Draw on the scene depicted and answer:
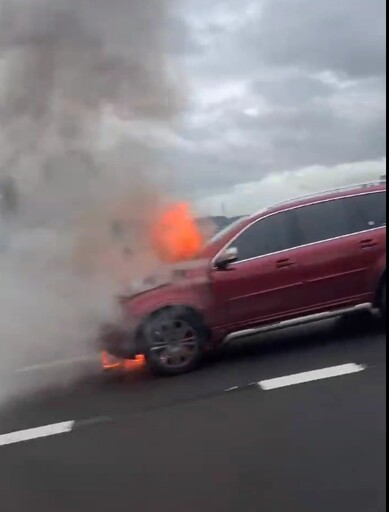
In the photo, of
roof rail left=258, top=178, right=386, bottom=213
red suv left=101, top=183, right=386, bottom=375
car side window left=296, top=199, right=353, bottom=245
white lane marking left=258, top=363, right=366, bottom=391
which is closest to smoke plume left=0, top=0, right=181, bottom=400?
red suv left=101, top=183, right=386, bottom=375

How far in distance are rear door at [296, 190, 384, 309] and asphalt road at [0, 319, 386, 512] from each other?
49cm

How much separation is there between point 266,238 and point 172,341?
→ 122cm

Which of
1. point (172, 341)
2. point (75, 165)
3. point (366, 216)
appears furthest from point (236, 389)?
point (75, 165)

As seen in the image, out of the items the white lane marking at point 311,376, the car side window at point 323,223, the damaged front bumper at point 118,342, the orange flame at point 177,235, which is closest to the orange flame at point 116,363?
the damaged front bumper at point 118,342

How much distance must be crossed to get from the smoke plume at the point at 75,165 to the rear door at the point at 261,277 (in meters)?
0.83

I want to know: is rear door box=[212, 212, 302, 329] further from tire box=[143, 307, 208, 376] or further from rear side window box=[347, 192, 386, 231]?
rear side window box=[347, 192, 386, 231]

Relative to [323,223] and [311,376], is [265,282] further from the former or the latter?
[311,376]

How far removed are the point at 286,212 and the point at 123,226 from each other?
159cm

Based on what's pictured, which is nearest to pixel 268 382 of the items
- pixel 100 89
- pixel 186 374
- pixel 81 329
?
pixel 186 374

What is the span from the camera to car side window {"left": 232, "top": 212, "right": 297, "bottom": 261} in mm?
Answer: 6363

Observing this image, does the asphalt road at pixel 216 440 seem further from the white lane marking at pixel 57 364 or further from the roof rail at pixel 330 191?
the roof rail at pixel 330 191

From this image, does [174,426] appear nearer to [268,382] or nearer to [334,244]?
[268,382]

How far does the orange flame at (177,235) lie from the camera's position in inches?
255

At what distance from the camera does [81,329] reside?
6832 mm
